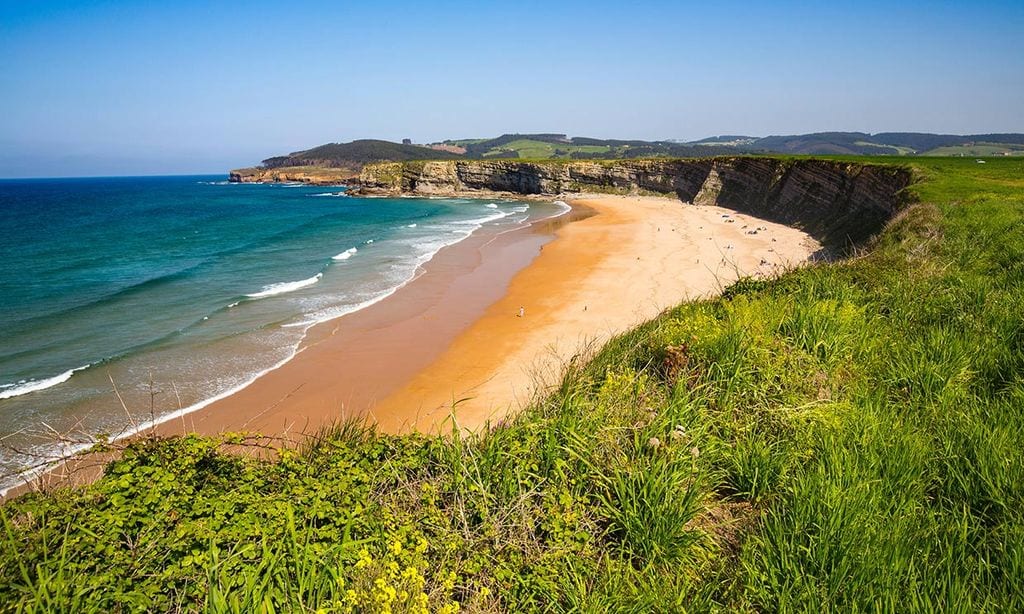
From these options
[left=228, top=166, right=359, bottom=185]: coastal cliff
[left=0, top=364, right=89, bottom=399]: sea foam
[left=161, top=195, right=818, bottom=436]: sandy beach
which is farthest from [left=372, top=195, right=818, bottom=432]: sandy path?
[left=228, top=166, right=359, bottom=185]: coastal cliff

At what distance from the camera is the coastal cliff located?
5576 inches

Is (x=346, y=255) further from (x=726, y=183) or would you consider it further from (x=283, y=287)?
(x=726, y=183)

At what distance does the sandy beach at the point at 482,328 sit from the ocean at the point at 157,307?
1.53 metres

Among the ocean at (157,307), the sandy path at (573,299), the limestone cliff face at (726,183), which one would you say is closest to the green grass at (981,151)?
the limestone cliff face at (726,183)

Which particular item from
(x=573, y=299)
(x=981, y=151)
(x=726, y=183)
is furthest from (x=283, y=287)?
(x=981, y=151)

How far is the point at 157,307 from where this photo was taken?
21.1m

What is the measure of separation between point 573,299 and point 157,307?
58.7 feet

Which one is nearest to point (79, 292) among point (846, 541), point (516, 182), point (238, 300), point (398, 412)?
point (238, 300)

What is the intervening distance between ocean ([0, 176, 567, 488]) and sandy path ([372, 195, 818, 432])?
212 inches

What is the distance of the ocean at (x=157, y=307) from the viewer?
12.0 m

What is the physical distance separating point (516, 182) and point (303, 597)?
9425 centimetres

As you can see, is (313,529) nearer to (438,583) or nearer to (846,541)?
(438,583)

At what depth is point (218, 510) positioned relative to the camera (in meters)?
3.77

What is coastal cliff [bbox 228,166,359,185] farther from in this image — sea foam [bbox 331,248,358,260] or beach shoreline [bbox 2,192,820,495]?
beach shoreline [bbox 2,192,820,495]
